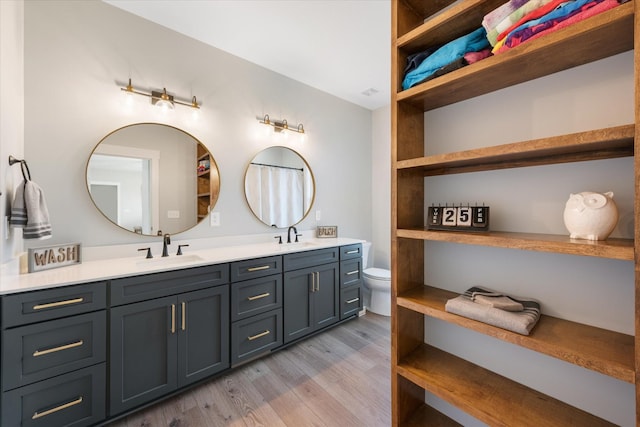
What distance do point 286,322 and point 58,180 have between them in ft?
6.53

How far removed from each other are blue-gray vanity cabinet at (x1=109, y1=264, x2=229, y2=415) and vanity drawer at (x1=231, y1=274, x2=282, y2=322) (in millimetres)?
75

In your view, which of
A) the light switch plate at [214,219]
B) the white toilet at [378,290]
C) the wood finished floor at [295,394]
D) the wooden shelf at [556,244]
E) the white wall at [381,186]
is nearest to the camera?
the wooden shelf at [556,244]

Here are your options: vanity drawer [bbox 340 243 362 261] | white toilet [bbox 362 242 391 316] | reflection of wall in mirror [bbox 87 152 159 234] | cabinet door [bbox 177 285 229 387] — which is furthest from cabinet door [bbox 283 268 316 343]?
reflection of wall in mirror [bbox 87 152 159 234]

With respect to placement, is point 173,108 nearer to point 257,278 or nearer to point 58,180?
point 58,180

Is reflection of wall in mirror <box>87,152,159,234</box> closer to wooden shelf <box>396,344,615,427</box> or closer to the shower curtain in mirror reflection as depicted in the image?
the shower curtain in mirror reflection

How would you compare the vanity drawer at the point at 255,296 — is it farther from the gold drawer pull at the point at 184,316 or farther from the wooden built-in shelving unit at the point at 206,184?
the wooden built-in shelving unit at the point at 206,184

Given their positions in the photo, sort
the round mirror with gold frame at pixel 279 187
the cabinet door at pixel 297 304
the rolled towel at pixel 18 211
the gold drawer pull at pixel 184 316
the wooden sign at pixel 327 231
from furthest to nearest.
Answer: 1. the wooden sign at pixel 327 231
2. the round mirror with gold frame at pixel 279 187
3. the cabinet door at pixel 297 304
4. the gold drawer pull at pixel 184 316
5. the rolled towel at pixel 18 211

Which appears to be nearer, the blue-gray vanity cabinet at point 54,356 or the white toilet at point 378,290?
the blue-gray vanity cabinet at point 54,356

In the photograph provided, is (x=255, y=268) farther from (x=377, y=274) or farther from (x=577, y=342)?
(x=577, y=342)

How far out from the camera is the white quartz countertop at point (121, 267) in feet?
4.36

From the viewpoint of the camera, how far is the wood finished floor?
1.59 metres

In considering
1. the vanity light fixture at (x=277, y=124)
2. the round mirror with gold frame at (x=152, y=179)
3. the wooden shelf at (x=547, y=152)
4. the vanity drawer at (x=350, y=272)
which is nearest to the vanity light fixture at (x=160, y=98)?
the round mirror with gold frame at (x=152, y=179)

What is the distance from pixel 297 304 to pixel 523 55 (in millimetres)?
2223

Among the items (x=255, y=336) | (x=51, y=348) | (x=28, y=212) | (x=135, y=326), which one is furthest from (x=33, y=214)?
(x=255, y=336)
